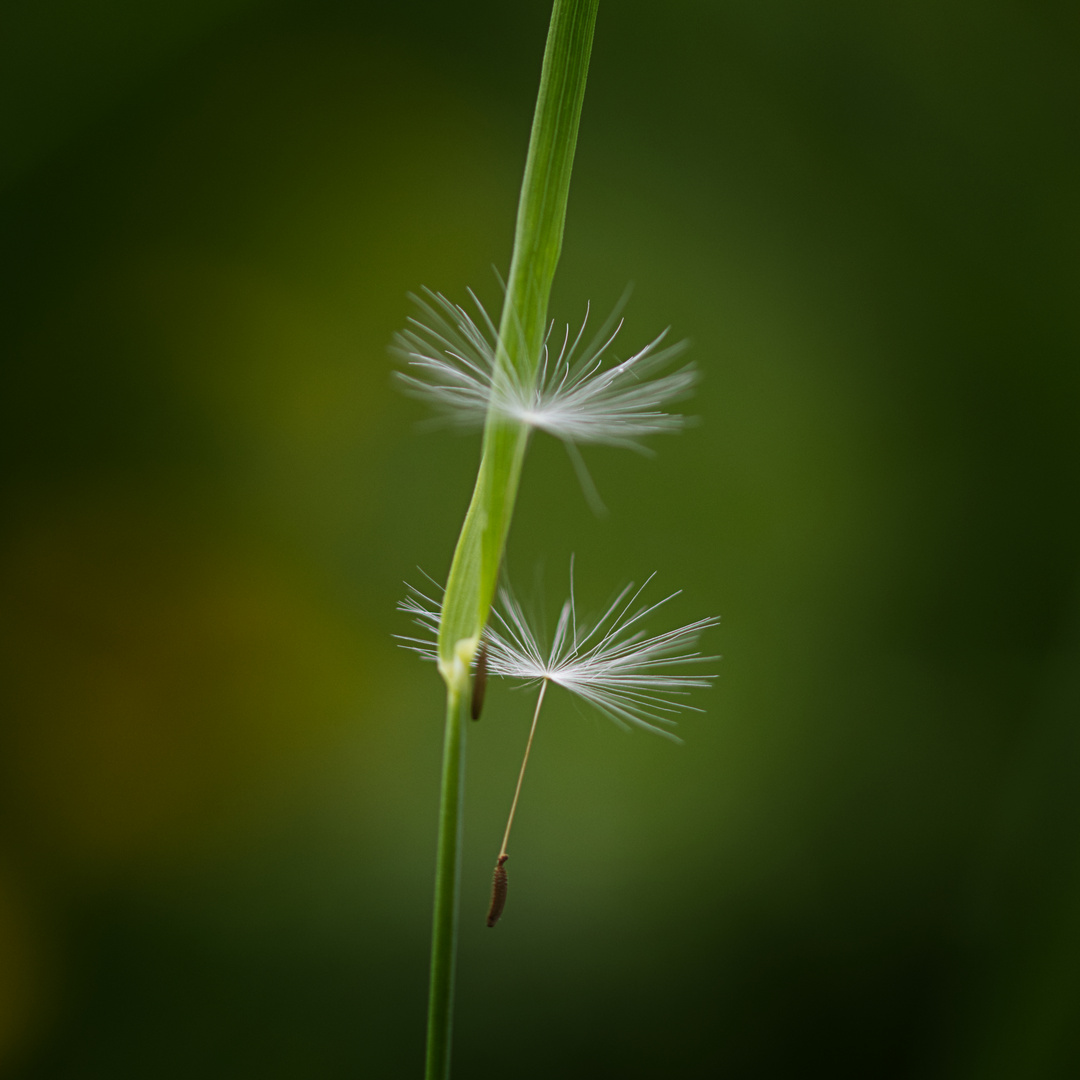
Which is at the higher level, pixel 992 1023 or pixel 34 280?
pixel 34 280

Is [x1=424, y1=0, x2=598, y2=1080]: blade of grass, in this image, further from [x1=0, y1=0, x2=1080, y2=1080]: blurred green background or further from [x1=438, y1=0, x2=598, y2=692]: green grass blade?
[x1=0, y1=0, x2=1080, y2=1080]: blurred green background

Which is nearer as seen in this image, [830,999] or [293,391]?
[293,391]

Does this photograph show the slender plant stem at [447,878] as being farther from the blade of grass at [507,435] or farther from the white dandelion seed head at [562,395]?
the white dandelion seed head at [562,395]

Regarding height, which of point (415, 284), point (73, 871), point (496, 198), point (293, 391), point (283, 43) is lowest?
point (73, 871)

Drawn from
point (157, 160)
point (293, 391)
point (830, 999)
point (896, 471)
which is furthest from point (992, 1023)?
point (157, 160)

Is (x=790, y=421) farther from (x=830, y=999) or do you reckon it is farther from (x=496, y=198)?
(x=830, y=999)

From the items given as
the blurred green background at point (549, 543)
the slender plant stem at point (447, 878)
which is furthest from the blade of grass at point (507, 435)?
the blurred green background at point (549, 543)
